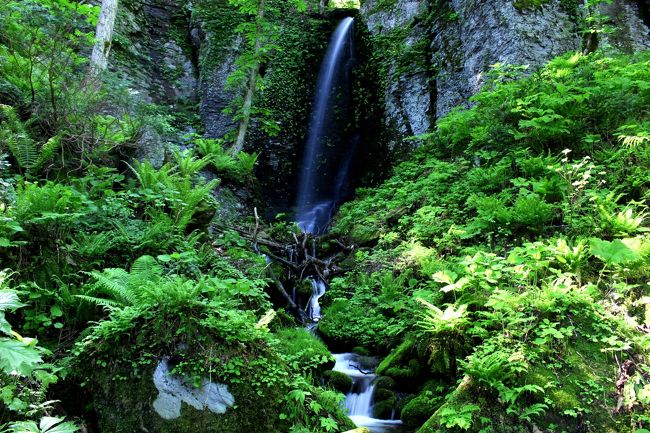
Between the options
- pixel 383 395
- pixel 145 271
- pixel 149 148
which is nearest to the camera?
pixel 145 271

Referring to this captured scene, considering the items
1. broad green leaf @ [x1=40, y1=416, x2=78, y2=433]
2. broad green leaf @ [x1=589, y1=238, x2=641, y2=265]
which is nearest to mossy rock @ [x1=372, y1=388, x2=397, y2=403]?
broad green leaf @ [x1=589, y1=238, x2=641, y2=265]

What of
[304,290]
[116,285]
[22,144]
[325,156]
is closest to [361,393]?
[304,290]

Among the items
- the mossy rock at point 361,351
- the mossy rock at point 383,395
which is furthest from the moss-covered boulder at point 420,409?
the mossy rock at point 361,351

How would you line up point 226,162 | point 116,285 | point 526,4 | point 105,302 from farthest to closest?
point 226,162, point 526,4, point 116,285, point 105,302

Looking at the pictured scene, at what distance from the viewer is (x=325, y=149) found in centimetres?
1396

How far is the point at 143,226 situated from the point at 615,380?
526cm

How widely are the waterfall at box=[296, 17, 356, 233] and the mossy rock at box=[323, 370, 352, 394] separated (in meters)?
6.14

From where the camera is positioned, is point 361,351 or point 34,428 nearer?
point 34,428

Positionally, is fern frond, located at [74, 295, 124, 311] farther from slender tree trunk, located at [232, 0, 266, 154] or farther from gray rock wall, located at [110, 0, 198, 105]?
gray rock wall, located at [110, 0, 198, 105]

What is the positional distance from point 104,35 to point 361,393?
7920mm

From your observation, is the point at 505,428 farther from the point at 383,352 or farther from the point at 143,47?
the point at 143,47

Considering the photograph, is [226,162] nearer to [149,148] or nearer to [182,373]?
[149,148]

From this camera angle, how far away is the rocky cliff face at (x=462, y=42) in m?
9.90

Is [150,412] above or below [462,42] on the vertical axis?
below
